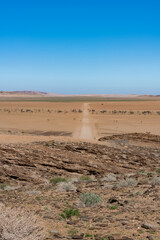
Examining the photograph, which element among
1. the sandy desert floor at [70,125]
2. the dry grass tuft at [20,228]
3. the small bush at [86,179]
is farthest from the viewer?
the sandy desert floor at [70,125]

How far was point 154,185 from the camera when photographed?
11.4 m

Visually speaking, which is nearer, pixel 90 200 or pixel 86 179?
pixel 90 200

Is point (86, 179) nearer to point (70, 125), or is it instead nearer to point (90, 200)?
point (90, 200)

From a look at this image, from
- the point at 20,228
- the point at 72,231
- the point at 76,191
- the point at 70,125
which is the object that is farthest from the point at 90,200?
the point at 70,125

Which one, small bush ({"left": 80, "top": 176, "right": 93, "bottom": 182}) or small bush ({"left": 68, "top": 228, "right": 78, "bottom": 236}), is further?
small bush ({"left": 80, "top": 176, "right": 93, "bottom": 182})

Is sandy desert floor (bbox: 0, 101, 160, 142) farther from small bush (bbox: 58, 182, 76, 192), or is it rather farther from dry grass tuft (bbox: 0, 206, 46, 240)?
dry grass tuft (bbox: 0, 206, 46, 240)

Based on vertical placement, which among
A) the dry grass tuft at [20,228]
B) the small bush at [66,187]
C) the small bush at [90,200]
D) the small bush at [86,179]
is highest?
the dry grass tuft at [20,228]

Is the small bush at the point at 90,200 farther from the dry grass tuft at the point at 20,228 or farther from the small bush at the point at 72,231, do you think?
the dry grass tuft at the point at 20,228

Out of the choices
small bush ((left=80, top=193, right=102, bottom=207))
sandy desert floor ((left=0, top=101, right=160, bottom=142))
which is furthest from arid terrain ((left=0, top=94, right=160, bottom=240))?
sandy desert floor ((left=0, top=101, right=160, bottom=142))

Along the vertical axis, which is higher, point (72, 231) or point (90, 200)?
point (72, 231)

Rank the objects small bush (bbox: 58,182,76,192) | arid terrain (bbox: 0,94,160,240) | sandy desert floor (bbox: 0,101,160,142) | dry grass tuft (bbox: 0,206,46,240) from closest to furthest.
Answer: dry grass tuft (bbox: 0,206,46,240) < arid terrain (bbox: 0,94,160,240) < small bush (bbox: 58,182,76,192) < sandy desert floor (bbox: 0,101,160,142)

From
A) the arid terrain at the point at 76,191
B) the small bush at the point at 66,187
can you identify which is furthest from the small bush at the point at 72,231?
the small bush at the point at 66,187

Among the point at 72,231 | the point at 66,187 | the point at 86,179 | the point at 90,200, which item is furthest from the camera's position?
the point at 86,179

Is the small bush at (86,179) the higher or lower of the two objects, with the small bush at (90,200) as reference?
lower
